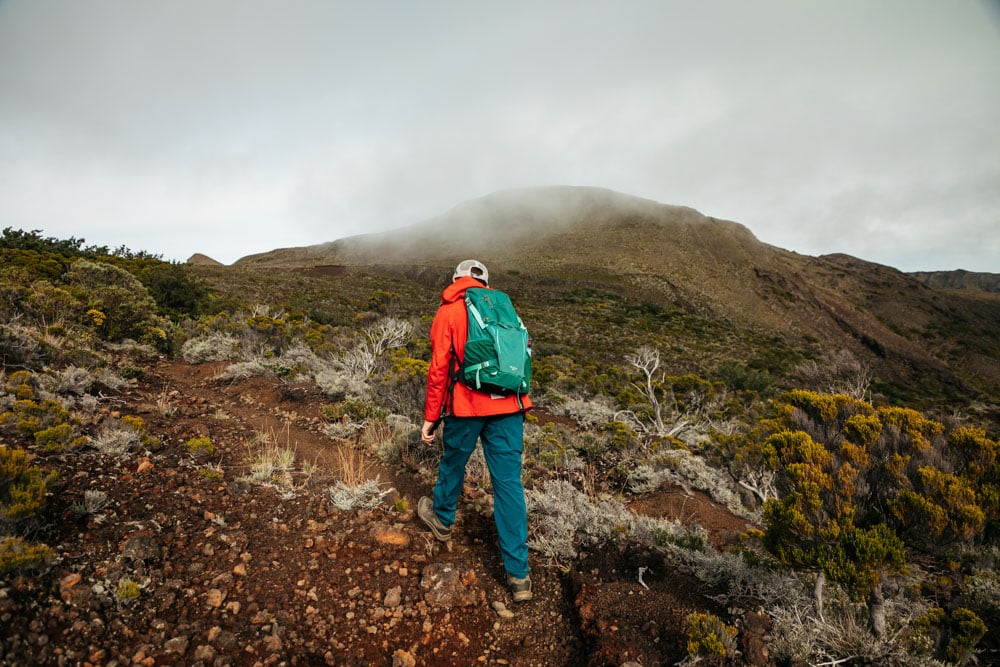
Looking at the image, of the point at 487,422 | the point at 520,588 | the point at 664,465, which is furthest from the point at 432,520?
the point at 664,465

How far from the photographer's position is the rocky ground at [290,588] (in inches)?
75.8

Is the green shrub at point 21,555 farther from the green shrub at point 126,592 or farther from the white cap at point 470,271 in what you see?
the white cap at point 470,271

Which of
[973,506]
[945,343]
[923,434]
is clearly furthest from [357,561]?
[945,343]

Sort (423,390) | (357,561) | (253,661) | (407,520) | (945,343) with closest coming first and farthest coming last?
1. (253,661)
2. (357,561)
3. (407,520)
4. (423,390)
5. (945,343)

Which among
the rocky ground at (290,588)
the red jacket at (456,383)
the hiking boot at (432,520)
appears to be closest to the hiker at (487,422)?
the red jacket at (456,383)

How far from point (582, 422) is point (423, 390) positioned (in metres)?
3.25

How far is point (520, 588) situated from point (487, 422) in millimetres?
1016

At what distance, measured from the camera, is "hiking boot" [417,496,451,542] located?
3012 mm

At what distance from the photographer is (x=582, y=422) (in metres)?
7.43

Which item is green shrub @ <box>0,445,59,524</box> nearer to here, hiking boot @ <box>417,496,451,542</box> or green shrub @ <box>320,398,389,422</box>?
hiking boot @ <box>417,496,451,542</box>

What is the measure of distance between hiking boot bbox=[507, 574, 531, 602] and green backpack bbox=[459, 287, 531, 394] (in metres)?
1.15

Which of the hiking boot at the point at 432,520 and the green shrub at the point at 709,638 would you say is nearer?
the green shrub at the point at 709,638

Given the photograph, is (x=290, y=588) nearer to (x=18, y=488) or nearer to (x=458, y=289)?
(x=18, y=488)

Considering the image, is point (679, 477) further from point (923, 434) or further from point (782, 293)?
point (782, 293)
